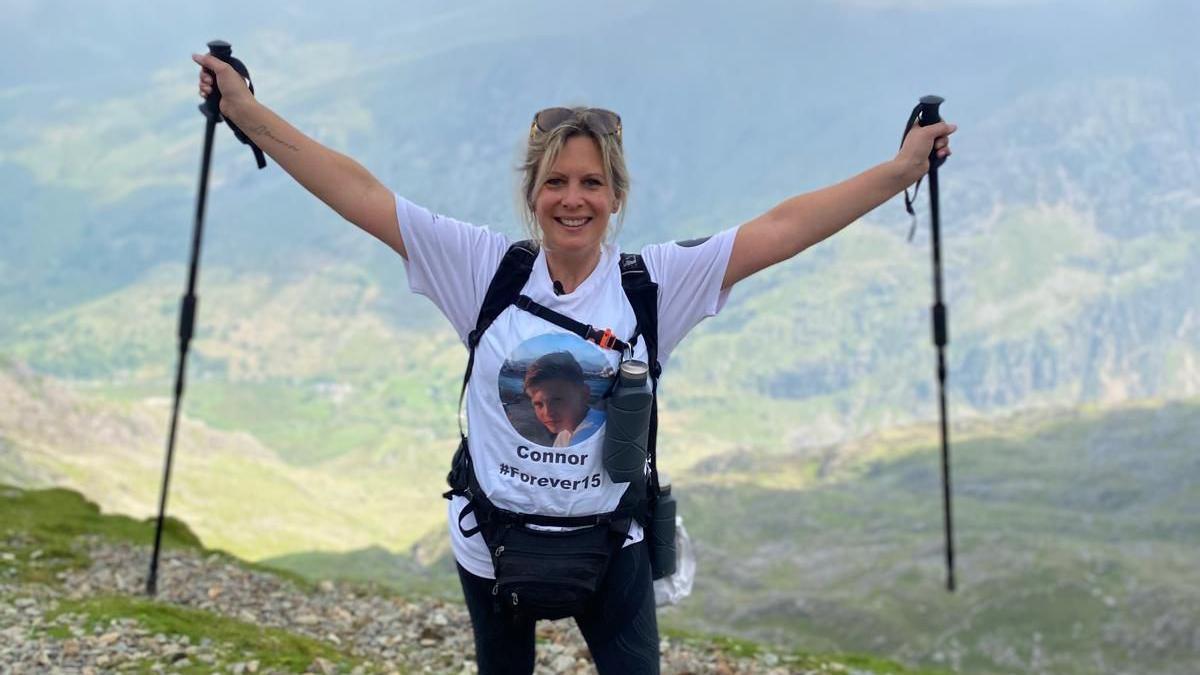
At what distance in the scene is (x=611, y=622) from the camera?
709cm

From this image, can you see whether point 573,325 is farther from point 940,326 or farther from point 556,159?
point 940,326

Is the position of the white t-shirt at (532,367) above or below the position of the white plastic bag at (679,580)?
above

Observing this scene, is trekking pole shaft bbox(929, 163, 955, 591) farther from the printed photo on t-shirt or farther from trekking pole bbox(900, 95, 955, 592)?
the printed photo on t-shirt

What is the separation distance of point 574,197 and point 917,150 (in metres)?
2.25

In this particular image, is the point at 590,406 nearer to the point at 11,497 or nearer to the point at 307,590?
the point at 307,590

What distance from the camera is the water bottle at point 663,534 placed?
7.33 m

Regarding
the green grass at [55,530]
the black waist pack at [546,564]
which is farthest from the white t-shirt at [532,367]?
the green grass at [55,530]

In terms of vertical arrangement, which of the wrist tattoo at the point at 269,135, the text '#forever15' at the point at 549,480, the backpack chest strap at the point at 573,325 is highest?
the wrist tattoo at the point at 269,135

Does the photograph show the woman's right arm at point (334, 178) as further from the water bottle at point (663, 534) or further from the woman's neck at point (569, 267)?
the water bottle at point (663, 534)

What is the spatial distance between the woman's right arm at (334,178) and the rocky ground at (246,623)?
11.0m

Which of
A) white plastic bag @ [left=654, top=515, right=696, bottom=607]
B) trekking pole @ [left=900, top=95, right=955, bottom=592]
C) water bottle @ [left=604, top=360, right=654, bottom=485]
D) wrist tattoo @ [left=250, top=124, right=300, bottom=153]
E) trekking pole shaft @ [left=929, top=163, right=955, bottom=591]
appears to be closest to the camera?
water bottle @ [left=604, top=360, right=654, bottom=485]

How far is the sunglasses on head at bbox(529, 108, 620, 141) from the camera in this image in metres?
6.66

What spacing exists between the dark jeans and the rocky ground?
1029cm

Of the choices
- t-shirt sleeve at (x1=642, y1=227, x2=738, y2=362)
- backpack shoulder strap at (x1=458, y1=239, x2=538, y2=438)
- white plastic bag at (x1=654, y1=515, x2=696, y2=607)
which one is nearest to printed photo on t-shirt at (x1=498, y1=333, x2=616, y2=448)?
backpack shoulder strap at (x1=458, y1=239, x2=538, y2=438)
